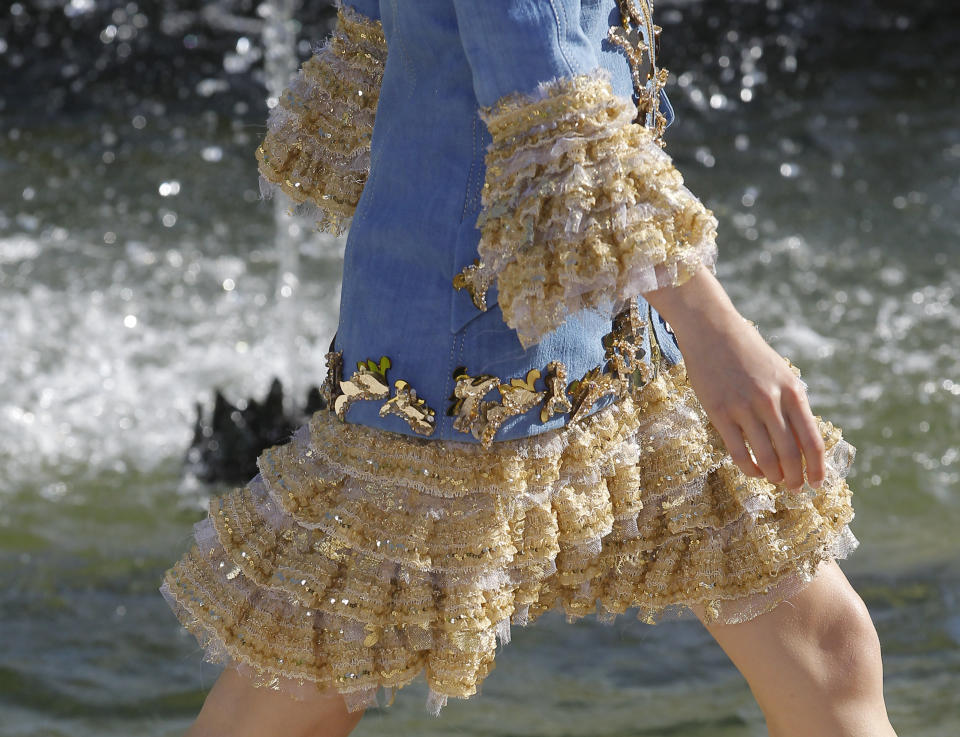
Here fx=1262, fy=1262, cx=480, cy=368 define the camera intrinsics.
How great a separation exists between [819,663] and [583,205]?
60 centimetres

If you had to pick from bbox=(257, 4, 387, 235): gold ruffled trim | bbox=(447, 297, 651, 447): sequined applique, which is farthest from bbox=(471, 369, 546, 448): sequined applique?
bbox=(257, 4, 387, 235): gold ruffled trim

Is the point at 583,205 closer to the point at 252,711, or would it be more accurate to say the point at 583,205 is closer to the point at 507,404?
the point at 507,404

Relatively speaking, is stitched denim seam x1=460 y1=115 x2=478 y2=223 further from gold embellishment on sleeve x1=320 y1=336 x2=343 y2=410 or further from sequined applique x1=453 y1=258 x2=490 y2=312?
gold embellishment on sleeve x1=320 y1=336 x2=343 y2=410

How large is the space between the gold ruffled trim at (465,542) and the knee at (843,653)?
0.06 m

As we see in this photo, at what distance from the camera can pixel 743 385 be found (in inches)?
44.7

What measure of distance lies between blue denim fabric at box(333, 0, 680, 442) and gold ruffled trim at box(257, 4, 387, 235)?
0.20 meters

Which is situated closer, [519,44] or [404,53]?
[519,44]

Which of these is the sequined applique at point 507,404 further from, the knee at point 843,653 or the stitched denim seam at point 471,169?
the knee at point 843,653

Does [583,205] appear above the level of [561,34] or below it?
below

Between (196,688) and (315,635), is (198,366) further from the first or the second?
(315,635)

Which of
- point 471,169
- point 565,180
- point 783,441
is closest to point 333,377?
point 471,169

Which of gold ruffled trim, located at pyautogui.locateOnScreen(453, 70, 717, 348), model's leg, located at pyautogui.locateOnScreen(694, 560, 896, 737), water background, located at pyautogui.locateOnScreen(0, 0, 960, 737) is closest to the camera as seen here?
gold ruffled trim, located at pyautogui.locateOnScreen(453, 70, 717, 348)

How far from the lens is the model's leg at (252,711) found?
1.37 metres

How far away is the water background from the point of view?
273 centimetres
